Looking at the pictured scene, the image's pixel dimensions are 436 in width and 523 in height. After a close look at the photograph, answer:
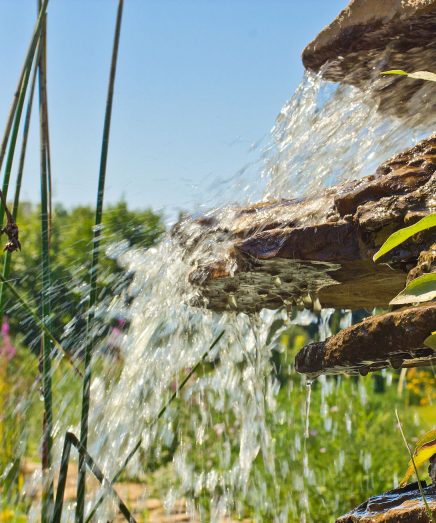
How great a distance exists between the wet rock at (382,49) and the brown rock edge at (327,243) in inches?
18.4

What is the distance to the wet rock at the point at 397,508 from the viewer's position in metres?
1.49

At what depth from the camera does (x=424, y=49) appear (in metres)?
2.21

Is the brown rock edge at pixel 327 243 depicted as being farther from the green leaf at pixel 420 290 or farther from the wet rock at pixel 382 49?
the wet rock at pixel 382 49

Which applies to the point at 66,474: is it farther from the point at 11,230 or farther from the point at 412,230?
the point at 412,230

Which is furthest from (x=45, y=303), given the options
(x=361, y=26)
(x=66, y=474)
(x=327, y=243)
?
(x=361, y=26)

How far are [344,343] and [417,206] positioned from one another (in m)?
0.31

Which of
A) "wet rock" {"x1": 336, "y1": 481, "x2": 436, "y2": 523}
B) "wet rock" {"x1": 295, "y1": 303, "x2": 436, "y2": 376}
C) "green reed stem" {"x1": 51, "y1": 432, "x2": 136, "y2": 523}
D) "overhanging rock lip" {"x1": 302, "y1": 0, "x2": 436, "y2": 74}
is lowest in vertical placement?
"wet rock" {"x1": 336, "y1": 481, "x2": 436, "y2": 523}

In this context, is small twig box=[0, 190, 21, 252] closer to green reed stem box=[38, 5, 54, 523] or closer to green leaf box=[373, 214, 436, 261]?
green reed stem box=[38, 5, 54, 523]

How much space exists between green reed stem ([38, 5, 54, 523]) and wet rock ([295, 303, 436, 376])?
60 centimetres

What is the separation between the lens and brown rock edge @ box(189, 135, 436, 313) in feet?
5.56

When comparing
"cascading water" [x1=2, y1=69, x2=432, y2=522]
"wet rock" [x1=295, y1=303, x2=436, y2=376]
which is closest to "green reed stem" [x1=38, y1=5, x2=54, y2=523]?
"cascading water" [x1=2, y1=69, x2=432, y2=522]

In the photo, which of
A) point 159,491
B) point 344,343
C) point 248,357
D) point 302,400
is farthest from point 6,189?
point 302,400

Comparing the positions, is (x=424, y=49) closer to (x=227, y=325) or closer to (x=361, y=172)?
(x=361, y=172)

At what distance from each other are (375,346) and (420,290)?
151 millimetres
